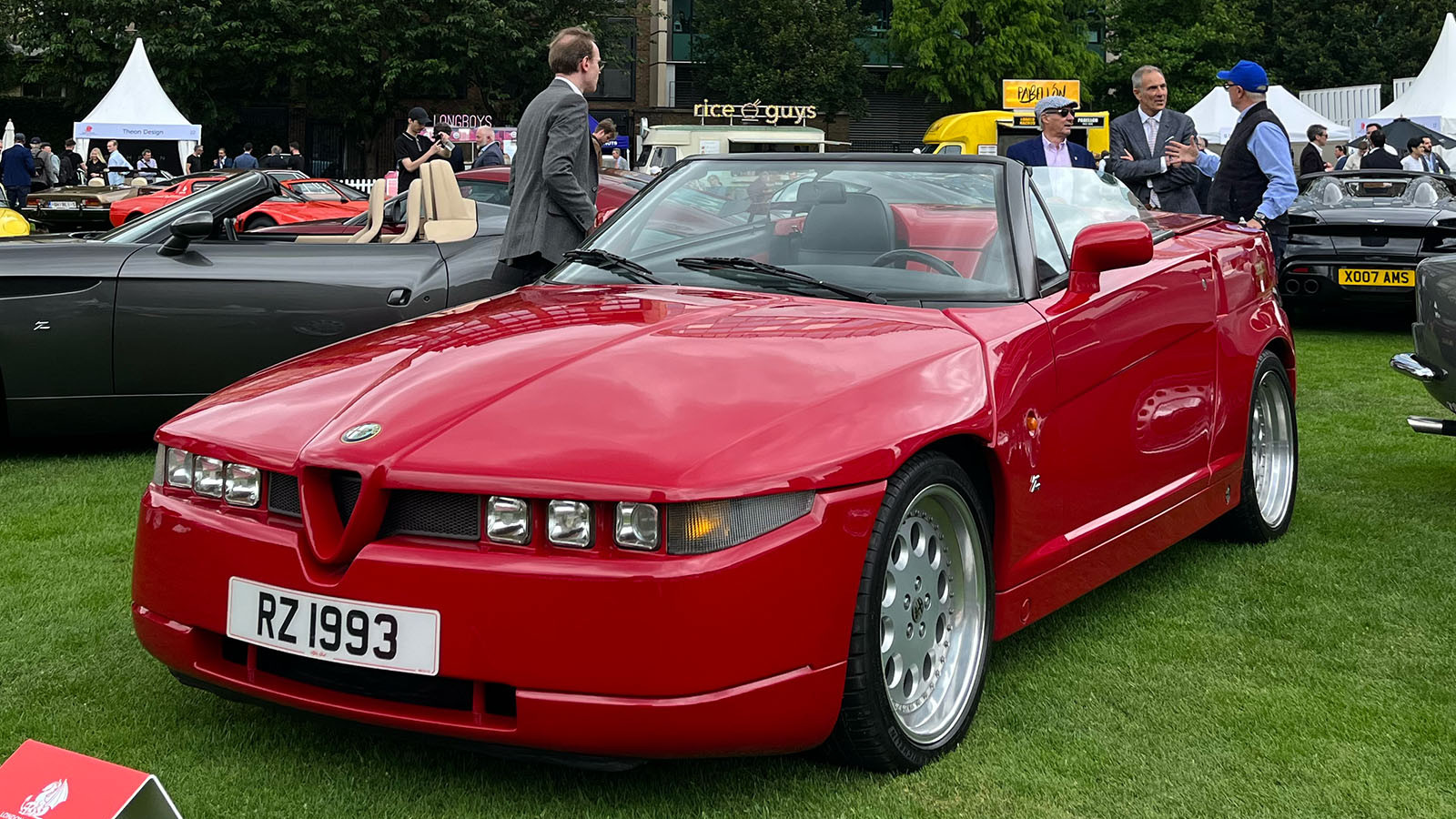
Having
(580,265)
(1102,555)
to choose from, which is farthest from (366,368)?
(1102,555)

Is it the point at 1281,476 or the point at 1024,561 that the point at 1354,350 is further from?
the point at 1024,561

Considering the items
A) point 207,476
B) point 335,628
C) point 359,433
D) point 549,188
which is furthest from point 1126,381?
point 549,188

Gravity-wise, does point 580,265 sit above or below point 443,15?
below

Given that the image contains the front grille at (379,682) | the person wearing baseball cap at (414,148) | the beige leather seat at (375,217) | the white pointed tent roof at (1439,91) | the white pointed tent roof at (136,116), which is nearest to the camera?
the front grille at (379,682)

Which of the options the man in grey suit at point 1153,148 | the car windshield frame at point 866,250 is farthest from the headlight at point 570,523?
the man in grey suit at point 1153,148

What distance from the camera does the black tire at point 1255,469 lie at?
4770 mm

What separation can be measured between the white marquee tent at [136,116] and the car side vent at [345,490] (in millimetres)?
27709

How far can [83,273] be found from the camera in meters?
6.01

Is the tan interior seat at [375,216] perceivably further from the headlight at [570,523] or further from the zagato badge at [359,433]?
the headlight at [570,523]

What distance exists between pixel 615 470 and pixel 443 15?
129 feet

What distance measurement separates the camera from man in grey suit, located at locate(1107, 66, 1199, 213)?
8.00m

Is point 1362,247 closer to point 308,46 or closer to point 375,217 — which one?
point 375,217

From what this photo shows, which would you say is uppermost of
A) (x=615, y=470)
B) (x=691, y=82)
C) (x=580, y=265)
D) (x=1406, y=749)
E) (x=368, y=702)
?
(x=691, y=82)

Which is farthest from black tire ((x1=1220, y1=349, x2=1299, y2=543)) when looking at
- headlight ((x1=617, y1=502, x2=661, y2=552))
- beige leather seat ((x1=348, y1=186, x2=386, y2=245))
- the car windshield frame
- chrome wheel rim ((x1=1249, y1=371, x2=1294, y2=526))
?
beige leather seat ((x1=348, y1=186, x2=386, y2=245))
